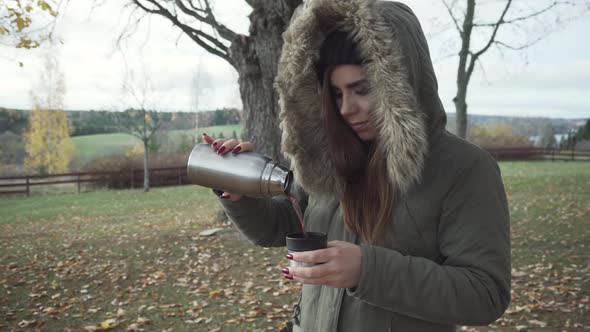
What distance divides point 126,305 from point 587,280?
5820 millimetres

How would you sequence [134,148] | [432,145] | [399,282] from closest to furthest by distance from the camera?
[399,282], [432,145], [134,148]

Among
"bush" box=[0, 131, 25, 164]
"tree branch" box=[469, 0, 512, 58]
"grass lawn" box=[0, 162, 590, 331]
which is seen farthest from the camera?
"bush" box=[0, 131, 25, 164]

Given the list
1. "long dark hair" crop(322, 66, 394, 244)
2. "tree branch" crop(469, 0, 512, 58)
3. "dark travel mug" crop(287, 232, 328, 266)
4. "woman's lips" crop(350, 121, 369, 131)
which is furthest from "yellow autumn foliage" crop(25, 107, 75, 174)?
"dark travel mug" crop(287, 232, 328, 266)

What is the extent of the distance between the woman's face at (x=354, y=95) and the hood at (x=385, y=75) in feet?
0.13

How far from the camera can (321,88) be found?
2.11 metres

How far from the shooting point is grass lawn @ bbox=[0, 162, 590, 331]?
17.3 ft

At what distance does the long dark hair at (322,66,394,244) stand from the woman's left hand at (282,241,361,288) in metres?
0.30

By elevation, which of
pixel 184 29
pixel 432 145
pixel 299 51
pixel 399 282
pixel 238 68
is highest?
pixel 184 29

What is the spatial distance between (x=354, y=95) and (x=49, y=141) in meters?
35.9

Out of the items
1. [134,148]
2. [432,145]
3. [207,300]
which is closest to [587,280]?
[207,300]

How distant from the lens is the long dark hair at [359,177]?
1.67 m

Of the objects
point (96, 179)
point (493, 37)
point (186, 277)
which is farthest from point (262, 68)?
point (96, 179)

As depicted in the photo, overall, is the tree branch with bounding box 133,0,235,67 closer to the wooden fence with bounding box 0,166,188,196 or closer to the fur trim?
the fur trim

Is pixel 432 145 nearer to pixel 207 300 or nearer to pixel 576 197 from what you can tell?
pixel 207 300
